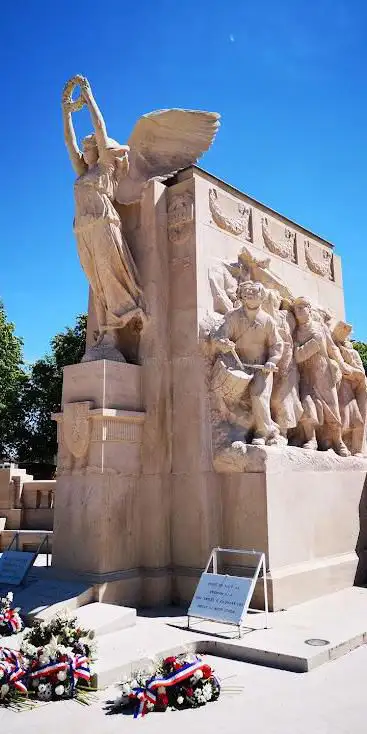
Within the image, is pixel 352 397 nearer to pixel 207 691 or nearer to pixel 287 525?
pixel 287 525

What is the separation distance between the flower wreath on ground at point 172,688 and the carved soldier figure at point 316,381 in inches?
222

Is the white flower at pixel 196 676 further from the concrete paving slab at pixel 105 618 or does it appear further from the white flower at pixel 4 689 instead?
the concrete paving slab at pixel 105 618

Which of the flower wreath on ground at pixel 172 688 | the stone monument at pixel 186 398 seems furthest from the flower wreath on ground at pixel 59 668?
the stone monument at pixel 186 398

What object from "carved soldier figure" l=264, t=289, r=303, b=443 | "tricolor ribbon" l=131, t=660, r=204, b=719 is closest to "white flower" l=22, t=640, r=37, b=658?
"tricolor ribbon" l=131, t=660, r=204, b=719

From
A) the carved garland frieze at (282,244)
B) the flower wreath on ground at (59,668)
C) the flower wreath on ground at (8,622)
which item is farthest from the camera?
the carved garland frieze at (282,244)

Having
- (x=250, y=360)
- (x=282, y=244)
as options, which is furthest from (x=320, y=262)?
(x=250, y=360)

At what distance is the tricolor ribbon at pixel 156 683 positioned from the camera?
5.02 metres

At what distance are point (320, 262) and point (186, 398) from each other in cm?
535

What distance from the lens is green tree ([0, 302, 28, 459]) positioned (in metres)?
27.4

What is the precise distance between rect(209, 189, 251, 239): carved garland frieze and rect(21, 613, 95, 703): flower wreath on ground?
7093 millimetres

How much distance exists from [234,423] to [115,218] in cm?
372

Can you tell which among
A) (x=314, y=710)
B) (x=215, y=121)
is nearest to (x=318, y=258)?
(x=215, y=121)

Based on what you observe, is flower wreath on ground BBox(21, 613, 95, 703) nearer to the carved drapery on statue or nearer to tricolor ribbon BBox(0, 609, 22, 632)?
tricolor ribbon BBox(0, 609, 22, 632)

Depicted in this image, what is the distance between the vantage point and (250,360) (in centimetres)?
967
